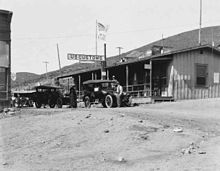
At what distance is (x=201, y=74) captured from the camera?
27.0 metres

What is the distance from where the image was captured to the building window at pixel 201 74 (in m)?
26.7

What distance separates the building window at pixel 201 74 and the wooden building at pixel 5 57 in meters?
13.2

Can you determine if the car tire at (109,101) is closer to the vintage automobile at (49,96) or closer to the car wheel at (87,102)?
the car wheel at (87,102)

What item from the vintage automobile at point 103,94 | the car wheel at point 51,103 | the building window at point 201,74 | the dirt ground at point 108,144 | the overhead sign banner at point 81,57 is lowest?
the dirt ground at point 108,144

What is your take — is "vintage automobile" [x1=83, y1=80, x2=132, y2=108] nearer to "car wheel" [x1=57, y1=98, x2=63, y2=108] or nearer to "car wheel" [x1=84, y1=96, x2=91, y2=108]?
"car wheel" [x1=84, y1=96, x2=91, y2=108]

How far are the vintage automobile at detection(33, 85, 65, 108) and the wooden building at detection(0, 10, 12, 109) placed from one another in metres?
5.46

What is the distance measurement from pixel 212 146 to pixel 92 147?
2.65 m

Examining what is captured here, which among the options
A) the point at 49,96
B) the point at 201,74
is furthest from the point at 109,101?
the point at 201,74

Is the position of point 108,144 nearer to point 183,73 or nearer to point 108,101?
point 108,101

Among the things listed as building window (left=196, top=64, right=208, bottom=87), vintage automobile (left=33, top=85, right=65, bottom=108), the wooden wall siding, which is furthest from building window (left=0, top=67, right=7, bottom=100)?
building window (left=196, top=64, right=208, bottom=87)

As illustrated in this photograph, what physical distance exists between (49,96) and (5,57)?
6450 mm

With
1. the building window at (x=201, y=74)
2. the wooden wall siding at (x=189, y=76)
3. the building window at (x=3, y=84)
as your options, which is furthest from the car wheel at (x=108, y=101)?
the building window at (x=201, y=74)

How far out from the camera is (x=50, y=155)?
332 inches

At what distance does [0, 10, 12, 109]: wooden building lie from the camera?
19.0m
